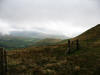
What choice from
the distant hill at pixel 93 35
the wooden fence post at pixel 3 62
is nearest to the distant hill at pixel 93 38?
the distant hill at pixel 93 35

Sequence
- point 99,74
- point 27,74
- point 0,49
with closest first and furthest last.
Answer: point 99,74 → point 27,74 → point 0,49

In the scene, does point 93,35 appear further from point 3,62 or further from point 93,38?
point 3,62

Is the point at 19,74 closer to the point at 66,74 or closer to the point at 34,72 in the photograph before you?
the point at 34,72

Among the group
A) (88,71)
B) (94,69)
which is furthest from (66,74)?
(94,69)

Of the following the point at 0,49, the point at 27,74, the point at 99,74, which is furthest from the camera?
the point at 0,49

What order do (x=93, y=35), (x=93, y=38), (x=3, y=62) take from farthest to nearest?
1. (x=93, y=35)
2. (x=93, y=38)
3. (x=3, y=62)

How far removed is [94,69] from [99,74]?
1.07m

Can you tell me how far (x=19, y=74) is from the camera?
11.0 meters

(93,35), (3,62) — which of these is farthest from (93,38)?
(3,62)

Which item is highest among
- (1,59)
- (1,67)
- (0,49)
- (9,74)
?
(0,49)

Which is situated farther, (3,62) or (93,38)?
(93,38)

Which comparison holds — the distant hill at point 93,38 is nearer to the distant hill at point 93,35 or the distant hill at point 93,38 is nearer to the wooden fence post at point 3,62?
the distant hill at point 93,35

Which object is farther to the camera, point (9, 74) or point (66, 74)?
point (9, 74)

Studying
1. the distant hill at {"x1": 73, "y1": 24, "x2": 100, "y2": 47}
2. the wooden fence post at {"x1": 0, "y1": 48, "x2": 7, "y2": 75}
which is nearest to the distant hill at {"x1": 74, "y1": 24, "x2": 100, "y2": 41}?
the distant hill at {"x1": 73, "y1": 24, "x2": 100, "y2": 47}
